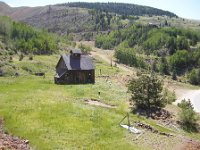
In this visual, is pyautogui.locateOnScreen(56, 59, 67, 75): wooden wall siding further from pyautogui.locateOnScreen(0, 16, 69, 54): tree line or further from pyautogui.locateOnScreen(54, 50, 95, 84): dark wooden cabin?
pyautogui.locateOnScreen(0, 16, 69, 54): tree line

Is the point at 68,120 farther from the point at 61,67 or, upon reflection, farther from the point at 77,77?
the point at 61,67

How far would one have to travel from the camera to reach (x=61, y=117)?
53281mm

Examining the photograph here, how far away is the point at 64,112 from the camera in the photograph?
55531mm

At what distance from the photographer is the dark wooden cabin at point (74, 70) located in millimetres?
86188

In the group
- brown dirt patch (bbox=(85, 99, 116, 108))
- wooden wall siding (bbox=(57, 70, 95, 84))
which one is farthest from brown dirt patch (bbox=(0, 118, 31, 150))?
wooden wall siding (bbox=(57, 70, 95, 84))

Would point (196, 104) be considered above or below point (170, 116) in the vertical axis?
below

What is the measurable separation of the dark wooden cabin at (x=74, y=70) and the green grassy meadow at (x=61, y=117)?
9.85 metres

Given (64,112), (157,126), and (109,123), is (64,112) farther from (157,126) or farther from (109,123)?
(157,126)

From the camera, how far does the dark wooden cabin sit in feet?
283

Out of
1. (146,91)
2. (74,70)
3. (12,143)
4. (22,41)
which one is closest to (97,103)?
(146,91)

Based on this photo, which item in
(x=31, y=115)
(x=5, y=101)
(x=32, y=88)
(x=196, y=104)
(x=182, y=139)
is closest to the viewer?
(x=182, y=139)

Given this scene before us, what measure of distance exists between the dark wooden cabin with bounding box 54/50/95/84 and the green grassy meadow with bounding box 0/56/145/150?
9.85 metres

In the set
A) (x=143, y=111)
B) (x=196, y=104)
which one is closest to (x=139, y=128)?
(x=143, y=111)

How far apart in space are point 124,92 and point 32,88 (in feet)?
62.8
